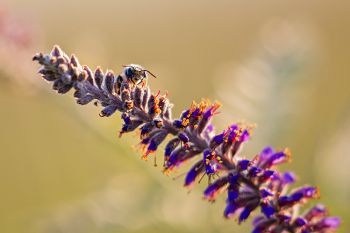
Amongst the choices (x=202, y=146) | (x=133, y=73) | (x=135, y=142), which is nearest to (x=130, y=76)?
(x=133, y=73)

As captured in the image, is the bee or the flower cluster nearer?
the flower cluster

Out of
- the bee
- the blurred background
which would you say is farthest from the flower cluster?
the blurred background

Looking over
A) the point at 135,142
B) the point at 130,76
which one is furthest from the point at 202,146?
the point at 135,142

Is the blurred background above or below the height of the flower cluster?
above

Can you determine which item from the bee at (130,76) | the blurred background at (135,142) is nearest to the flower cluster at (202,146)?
the bee at (130,76)

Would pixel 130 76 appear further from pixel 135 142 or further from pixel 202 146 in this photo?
pixel 135 142

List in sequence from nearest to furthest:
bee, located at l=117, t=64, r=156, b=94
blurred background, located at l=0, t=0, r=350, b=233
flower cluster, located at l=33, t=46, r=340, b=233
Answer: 1. flower cluster, located at l=33, t=46, r=340, b=233
2. bee, located at l=117, t=64, r=156, b=94
3. blurred background, located at l=0, t=0, r=350, b=233

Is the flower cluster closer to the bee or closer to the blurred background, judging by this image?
the bee

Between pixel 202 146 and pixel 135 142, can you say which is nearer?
pixel 202 146

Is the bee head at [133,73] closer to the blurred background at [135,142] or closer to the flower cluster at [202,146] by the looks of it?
the flower cluster at [202,146]

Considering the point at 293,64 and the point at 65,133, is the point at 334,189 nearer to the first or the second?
the point at 293,64
